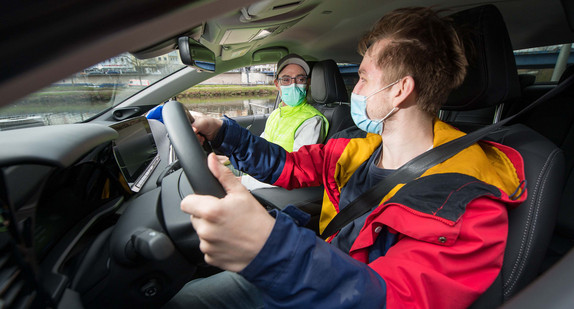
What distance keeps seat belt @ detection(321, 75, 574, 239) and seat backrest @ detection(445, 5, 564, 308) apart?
0.11m

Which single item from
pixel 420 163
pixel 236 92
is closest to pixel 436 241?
pixel 420 163

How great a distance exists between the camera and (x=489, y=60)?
1.02 m

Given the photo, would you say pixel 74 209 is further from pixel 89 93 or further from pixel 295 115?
pixel 295 115

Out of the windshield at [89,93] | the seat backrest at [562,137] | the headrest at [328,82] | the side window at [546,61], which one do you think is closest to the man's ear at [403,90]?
the seat backrest at [562,137]

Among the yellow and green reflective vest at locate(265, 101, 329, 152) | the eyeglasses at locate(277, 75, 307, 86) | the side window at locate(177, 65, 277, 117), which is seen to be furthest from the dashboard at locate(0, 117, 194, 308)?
the eyeglasses at locate(277, 75, 307, 86)

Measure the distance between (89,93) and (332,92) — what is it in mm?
1933

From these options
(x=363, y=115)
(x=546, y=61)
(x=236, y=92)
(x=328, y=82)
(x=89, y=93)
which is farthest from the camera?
(x=236, y=92)

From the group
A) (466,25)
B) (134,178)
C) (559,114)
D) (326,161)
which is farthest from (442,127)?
(134,178)

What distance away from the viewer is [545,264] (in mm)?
1157

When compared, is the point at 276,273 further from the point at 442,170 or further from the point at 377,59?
the point at 377,59

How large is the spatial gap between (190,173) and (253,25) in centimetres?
169

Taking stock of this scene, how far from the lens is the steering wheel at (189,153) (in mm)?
515

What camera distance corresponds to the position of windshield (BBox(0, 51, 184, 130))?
0.91m

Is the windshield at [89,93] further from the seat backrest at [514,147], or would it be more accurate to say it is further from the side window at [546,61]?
the side window at [546,61]
